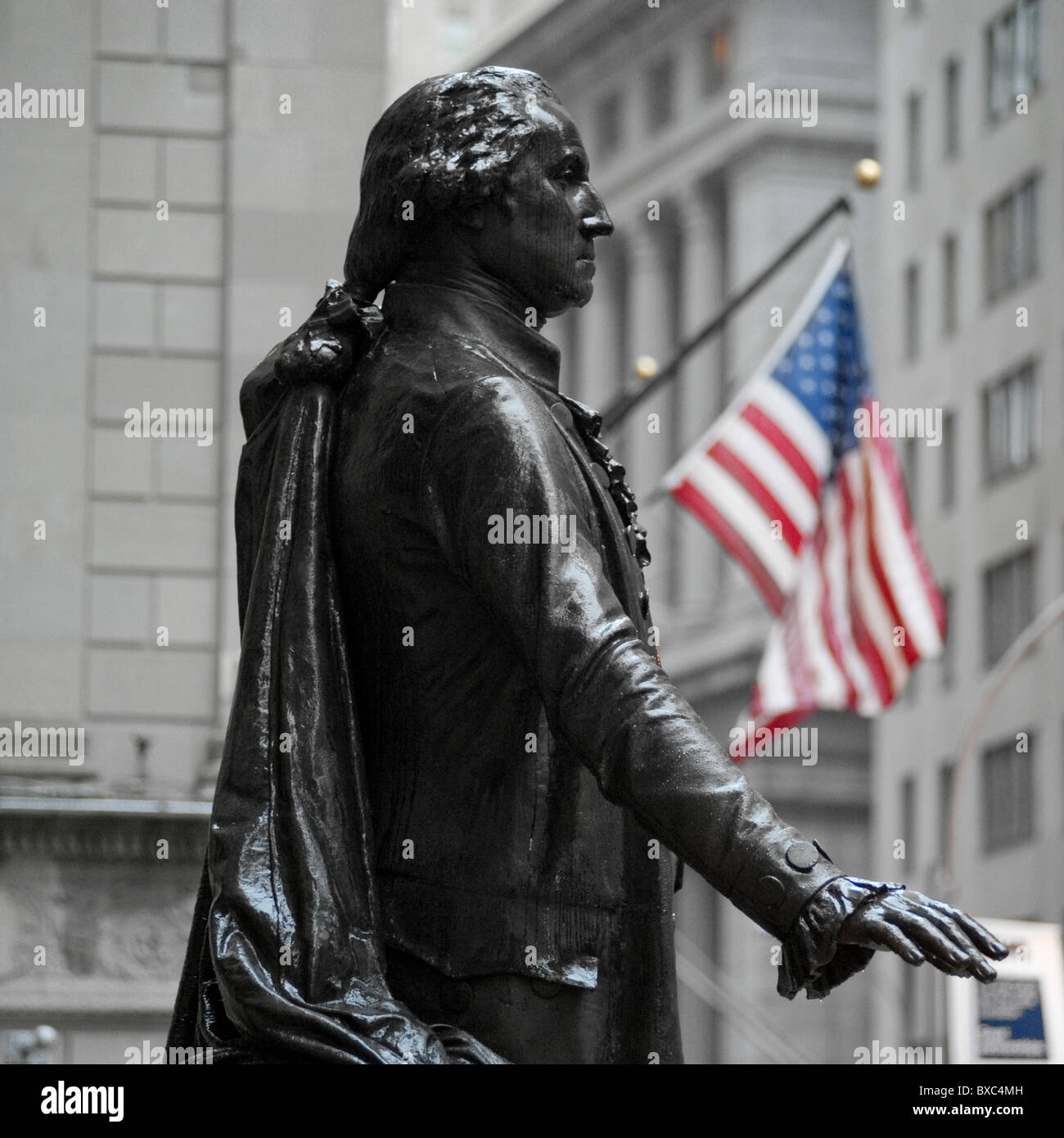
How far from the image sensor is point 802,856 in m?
5.34

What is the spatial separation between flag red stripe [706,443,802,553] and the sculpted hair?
61.3ft

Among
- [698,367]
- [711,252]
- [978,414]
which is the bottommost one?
[978,414]

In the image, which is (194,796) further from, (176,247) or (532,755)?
(532,755)

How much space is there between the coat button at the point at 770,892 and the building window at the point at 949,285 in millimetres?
59441

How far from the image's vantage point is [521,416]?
591 centimetres

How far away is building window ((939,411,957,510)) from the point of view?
207 ft

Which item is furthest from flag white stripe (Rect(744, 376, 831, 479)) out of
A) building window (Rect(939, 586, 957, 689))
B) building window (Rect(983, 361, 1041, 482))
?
building window (Rect(939, 586, 957, 689))

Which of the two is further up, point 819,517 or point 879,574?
point 819,517

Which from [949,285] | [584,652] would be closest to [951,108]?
[949,285]

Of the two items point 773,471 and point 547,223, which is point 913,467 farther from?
point 547,223

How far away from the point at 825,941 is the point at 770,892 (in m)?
0.15

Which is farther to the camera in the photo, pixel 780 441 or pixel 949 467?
pixel 949 467

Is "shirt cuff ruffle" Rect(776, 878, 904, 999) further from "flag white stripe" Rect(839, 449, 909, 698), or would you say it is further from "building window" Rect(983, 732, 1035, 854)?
"building window" Rect(983, 732, 1035, 854)
